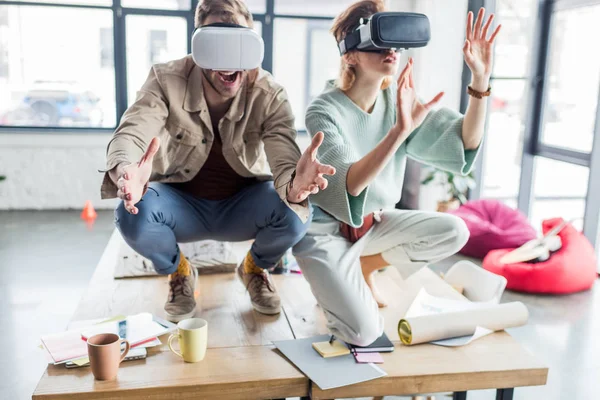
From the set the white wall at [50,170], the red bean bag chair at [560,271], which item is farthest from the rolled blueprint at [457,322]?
the white wall at [50,170]

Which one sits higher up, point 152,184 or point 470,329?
point 152,184

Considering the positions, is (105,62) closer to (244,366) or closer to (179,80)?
(179,80)

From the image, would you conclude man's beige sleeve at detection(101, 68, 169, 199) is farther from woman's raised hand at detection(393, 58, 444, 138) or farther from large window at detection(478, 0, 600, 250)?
large window at detection(478, 0, 600, 250)

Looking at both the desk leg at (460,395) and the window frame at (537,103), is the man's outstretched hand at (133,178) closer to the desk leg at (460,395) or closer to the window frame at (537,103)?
the desk leg at (460,395)

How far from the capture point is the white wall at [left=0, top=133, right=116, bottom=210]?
16.1 feet

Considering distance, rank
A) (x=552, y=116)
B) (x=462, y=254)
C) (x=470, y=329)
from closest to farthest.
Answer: (x=470, y=329), (x=462, y=254), (x=552, y=116)

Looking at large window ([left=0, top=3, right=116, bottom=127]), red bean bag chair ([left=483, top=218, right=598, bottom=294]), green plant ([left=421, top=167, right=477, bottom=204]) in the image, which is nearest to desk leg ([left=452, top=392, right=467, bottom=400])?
red bean bag chair ([left=483, top=218, right=598, bottom=294])

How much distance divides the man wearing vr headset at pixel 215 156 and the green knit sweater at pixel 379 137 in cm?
12

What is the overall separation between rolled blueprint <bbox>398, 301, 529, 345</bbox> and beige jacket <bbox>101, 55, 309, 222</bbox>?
2.07ft

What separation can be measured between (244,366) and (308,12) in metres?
4.47

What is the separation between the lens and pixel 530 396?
2.04 metres

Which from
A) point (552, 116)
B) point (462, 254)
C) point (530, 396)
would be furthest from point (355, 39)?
point (552, 116)

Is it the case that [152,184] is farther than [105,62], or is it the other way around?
[105,62]

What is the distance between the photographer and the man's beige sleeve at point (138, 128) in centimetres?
160
